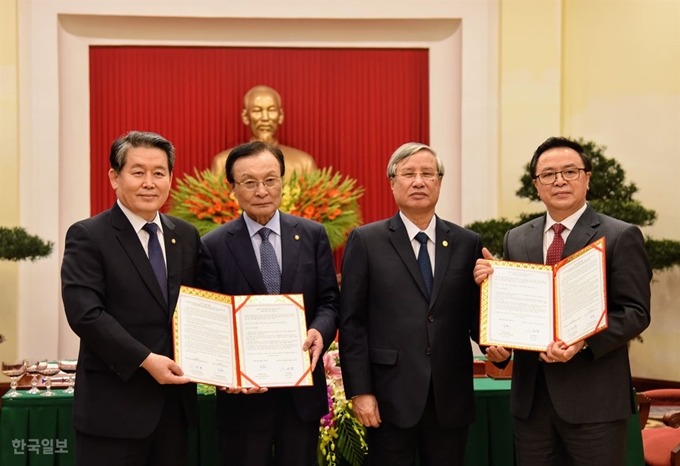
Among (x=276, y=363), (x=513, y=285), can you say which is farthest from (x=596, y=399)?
(x=276, y=363)

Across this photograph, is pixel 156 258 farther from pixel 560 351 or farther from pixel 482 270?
pixel 560 351

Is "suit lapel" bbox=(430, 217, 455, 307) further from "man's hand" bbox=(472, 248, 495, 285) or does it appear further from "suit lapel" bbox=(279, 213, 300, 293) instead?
"suit lapel" bbox=(279, 213, 300, 293)

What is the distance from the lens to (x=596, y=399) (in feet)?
7.49

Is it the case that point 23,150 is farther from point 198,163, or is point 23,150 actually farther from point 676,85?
point 676,85

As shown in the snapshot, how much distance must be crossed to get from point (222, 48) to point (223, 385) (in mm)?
4344

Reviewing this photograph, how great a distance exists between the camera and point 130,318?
7.24 feet

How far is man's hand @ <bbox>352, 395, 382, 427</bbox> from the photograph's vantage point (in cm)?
240

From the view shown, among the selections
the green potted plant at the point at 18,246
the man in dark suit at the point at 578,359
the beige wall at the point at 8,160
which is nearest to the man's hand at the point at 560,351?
the man in dark suit at the point at 578,359

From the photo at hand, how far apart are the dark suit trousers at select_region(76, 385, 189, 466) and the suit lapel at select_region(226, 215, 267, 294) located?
39 centimetres

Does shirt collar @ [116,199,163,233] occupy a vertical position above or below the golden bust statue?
below

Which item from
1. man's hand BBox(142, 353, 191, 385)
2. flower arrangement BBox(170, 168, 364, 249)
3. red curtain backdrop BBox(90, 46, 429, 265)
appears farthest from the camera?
red curtain backdrop BBox(90, 46, 429, 265)

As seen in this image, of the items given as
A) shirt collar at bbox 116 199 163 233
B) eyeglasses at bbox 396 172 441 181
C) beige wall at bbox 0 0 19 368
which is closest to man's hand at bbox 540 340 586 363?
eyeglasses at bbox 396 172 441 181

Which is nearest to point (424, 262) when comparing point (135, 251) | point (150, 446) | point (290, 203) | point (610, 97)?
point (135, 251)

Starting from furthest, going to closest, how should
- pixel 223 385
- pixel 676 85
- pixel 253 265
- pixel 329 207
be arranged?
pixel 676 85 → pixel 329 207 → pixel 253 265 → pixel 223 385
